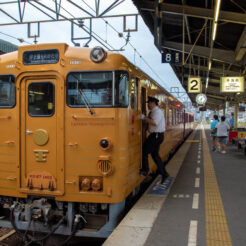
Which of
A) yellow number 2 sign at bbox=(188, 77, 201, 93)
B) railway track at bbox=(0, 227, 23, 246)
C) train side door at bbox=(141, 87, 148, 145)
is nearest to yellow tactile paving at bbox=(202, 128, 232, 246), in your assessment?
train side door at bbox=(141, 87, 148, 145)

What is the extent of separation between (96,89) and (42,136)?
1.08m

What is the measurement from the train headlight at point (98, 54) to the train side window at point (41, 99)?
781 millimetres

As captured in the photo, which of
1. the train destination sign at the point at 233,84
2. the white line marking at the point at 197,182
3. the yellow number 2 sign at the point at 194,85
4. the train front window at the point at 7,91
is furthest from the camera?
the yellow number 2 sign at the point at 194,85

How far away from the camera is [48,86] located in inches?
180

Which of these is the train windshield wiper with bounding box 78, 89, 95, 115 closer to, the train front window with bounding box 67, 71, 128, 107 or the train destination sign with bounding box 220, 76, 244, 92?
the train front window with bounding box 67, 71, 128, 107

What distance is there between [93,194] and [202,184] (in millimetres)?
3500

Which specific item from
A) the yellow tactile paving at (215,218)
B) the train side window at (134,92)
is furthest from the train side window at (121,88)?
the yellow tactile paving at (215,218)

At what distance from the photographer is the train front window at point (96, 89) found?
4340 millimetres

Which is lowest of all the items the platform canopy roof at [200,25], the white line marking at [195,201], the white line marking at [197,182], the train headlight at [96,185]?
the white line marking at [195,201]

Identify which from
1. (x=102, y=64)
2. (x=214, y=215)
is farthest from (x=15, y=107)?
(x=214, y=215)

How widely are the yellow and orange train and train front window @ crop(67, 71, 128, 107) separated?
0.6 inches

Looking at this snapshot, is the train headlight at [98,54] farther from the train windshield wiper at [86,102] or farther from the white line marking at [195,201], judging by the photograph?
the white line marking at [195,201]

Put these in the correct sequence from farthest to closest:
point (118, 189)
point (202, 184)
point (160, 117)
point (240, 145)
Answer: point (240, 145) < point (202, 184) < point (160, 117) < point (118, 189)

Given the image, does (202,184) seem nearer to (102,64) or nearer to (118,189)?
(118,189)
